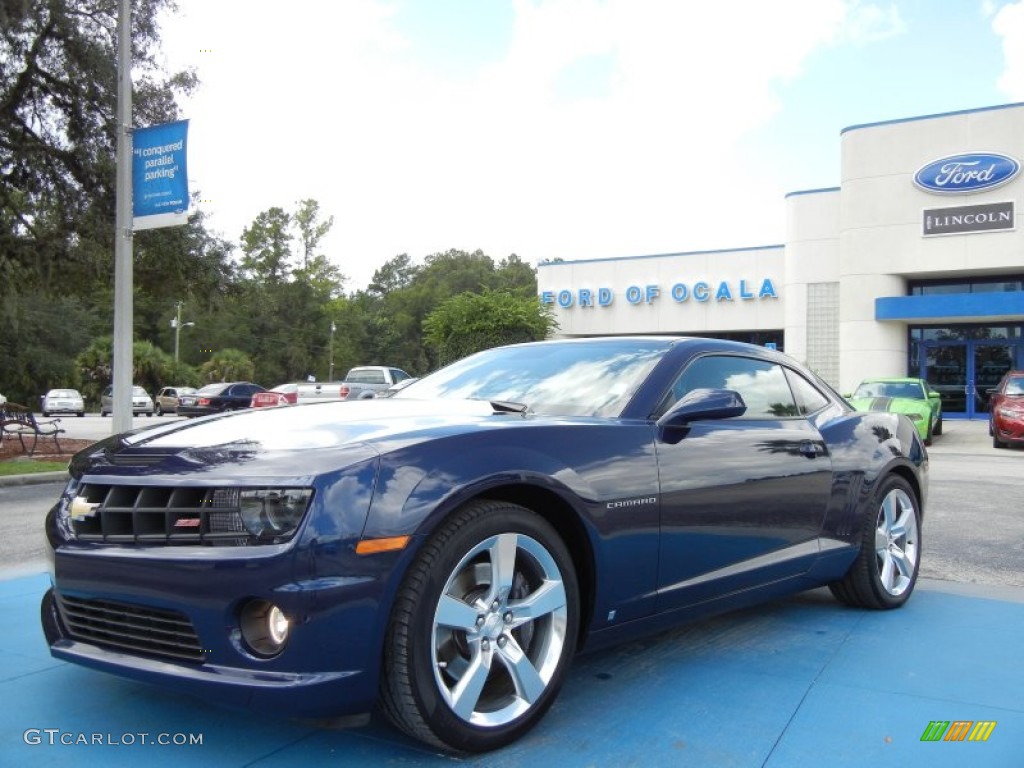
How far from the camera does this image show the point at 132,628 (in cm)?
271

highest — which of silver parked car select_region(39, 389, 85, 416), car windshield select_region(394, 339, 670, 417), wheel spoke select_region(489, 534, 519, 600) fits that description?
car windshield select_region(394, 339, 670, 417)

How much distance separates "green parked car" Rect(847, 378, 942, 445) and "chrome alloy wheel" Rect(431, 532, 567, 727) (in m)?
16.2

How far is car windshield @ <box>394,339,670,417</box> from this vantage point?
145 inches

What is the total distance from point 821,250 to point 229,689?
101 ft

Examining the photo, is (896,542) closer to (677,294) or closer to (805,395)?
(805,395)

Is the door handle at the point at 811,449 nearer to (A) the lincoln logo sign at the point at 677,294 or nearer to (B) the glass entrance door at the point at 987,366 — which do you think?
(B) the glass entrance door at the point at 987,366

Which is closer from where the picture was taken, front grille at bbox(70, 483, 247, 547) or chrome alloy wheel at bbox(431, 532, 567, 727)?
front grille at bbox(70, 483, 247, 547)

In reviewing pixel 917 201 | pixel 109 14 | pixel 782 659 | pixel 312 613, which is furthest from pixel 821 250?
pixel 312 613

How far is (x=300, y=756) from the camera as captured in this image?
9.23 ft

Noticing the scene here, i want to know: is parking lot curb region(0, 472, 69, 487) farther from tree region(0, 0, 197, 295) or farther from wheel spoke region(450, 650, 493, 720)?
wheel spoke region(450, 650, 493, 720)

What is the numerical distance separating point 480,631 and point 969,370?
2919 cm

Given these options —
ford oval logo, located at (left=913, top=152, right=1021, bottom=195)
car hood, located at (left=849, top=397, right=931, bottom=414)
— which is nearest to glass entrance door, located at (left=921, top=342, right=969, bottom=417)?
ford oval logo, located at (left=913, top=152, right=1021, bottom=195)

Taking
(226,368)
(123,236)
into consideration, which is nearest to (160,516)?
(123,236)

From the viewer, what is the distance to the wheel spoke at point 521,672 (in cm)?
287
